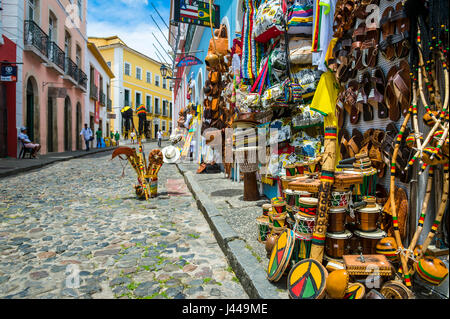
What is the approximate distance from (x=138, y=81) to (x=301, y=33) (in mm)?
37301

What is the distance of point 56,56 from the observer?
16.0 m

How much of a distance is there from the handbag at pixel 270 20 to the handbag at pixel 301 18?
0.16 m

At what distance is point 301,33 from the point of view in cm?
320

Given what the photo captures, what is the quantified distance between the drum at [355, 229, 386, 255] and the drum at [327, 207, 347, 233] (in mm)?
127

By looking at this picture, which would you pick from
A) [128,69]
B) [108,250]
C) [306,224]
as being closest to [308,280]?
[306,224]

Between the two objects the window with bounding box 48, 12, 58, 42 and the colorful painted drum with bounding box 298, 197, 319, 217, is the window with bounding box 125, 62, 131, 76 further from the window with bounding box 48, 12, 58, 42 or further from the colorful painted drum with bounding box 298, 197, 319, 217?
the colorful painted drum with bounding box 298, 197, 319, 217

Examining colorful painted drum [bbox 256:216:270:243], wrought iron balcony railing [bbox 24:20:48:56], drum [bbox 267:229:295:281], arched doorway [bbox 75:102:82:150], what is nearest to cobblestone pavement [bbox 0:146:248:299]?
drum [bbox 267:229:295:281]

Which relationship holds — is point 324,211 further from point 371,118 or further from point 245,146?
point 245,146

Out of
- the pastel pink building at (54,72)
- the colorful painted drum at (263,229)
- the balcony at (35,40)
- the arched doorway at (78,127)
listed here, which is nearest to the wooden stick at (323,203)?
the colorful painted drum at (263,229)

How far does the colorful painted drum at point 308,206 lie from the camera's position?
2.08m

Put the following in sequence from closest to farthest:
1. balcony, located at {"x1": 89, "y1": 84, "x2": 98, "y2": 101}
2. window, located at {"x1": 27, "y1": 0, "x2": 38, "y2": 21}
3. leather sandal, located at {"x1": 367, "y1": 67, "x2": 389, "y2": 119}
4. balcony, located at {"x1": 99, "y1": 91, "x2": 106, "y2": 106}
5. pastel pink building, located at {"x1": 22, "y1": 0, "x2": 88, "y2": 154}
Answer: leather sandal, located at {"x1": 367, "y1": 67, "x2": 389, "y2": 119}
window, located at {"x1": 27, "y1": 0, "x2": 38, "y2": 21}
pastel pink building, located at {"x1": 22, "y1": 0, "x2": 88, "y2": 154}
balcony, located at {"x1": 89, "y1": 84, "x2": 98, "y2": 101}
balcony, located at {"x1": 99, "y1": 91, "x2": 106, "y2": 106}

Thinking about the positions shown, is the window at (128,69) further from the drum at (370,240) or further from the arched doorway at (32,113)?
the drum at (370,240)

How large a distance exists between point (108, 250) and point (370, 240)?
Result: 2.37 metres

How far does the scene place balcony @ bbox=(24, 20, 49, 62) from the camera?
1290 centimetres
